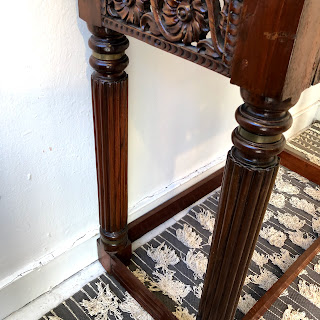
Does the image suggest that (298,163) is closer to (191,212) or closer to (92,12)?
(191,212)

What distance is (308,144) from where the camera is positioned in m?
1.58

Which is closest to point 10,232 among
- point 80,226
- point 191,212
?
point 80,226

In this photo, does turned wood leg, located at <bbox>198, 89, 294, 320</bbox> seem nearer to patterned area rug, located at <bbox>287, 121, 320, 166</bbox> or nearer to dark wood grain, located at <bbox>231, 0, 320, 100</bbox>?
dark wood grain, located at <bbox>231, 0, 320, 100</bbox>

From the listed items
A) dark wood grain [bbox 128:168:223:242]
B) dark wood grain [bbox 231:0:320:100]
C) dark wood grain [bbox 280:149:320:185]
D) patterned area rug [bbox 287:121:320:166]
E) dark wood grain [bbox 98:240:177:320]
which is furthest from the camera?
patterned area rug [bbox 287:121:320:166]

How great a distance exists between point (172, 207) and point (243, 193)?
68cm

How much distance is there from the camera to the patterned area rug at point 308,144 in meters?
1.50

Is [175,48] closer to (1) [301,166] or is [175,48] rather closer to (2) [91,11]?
(2) [91,11]

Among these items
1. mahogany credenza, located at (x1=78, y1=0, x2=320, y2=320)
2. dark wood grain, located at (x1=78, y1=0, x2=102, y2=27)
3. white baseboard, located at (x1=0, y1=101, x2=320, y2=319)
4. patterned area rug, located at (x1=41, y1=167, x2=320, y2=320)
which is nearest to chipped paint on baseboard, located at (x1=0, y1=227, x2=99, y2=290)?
white baseboard, located at (x1=0, y1=101, x2=320, y2=319)

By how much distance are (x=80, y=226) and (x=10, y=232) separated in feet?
0.63

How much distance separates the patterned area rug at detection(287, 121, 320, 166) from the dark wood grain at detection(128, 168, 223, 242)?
1.50 ft

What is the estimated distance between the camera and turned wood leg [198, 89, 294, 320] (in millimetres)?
407

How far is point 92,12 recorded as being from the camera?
607mm

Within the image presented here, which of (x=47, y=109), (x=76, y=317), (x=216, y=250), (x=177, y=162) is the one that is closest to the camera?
(x=216, y=250)

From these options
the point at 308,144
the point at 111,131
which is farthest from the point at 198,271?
the point at 308,144
